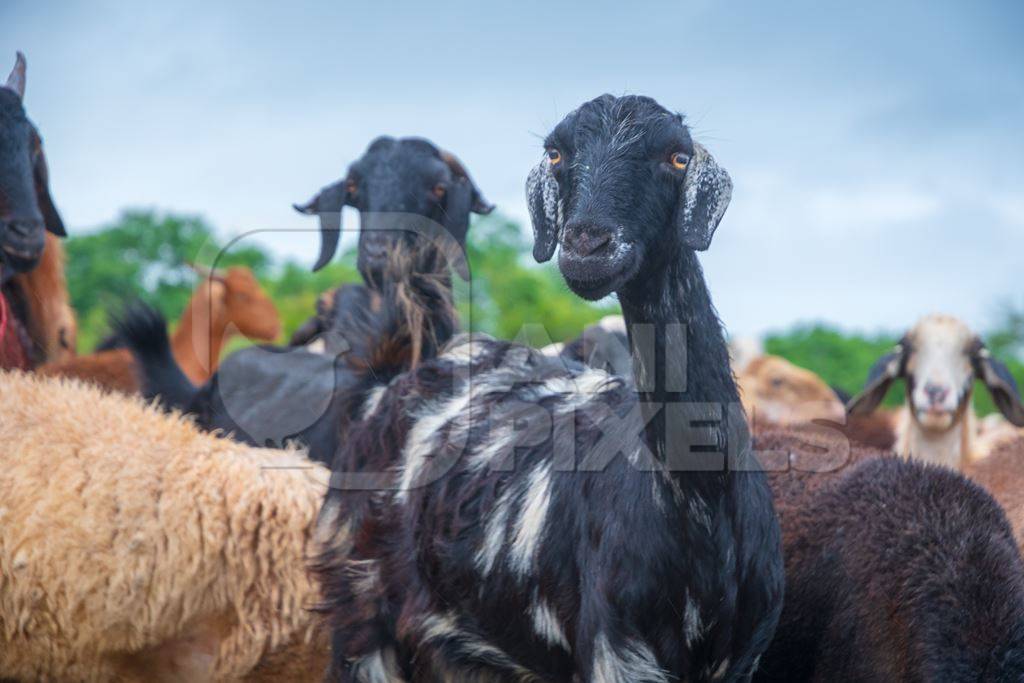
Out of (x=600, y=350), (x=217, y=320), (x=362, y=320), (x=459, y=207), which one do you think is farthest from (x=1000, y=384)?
(x=217, y=320)

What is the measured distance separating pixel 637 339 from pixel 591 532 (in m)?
0.62

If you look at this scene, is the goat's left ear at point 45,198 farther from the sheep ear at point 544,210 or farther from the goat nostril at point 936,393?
the goat nostril at point 936,393

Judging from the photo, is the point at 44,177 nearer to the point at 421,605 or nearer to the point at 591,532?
the point at 421,605

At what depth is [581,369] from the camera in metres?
4.82

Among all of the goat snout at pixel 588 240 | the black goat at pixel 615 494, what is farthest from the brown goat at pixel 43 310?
the goat snout at pixel 588 240

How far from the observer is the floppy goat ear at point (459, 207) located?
6.07m

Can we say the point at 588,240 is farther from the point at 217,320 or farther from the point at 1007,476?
the point at 217,320

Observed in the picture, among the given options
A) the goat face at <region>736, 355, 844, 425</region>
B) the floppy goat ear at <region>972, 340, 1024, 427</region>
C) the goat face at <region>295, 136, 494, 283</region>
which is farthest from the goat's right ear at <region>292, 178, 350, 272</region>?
the goat face at <region>736, 355, 844, 425</region>

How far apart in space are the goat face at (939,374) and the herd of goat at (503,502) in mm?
777

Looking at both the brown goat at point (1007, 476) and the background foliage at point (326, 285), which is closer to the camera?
the brown goat at point (1007, 476)

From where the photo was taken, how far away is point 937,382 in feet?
24.4

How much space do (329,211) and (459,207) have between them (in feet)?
2.42

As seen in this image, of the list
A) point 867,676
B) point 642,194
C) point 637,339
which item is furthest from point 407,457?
point 867,676

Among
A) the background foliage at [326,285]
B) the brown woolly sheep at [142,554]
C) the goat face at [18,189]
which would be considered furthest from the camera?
the background foliage at [326,285]
